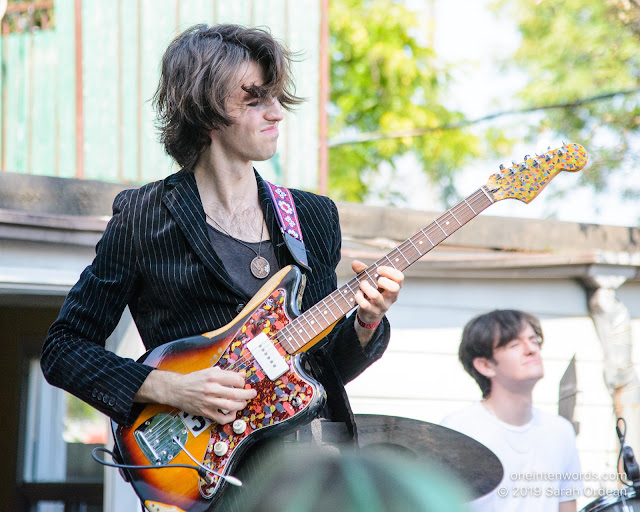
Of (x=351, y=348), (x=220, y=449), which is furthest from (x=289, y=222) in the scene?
(x=220, y=449)

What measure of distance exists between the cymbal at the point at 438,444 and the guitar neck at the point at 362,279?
0.52 m

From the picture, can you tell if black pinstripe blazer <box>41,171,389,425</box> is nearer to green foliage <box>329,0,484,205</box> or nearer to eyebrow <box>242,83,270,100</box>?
eyebrow <box>242,83,270,100</box>

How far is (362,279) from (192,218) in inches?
17.7

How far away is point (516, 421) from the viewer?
3688mm

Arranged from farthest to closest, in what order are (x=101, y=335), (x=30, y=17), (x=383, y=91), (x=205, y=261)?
(x=383, y=91), (x=30, y=17), (x=101, y=335), (x=205, y=261)

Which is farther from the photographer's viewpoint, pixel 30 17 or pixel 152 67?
pixel 30 17

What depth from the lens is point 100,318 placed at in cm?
203

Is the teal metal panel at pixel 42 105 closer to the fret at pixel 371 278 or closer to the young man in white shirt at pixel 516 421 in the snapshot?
the young man in white shirt at pixel 516 421

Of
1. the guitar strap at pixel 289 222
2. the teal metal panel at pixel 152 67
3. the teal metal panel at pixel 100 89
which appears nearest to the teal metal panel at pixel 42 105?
the teal metal panel at pixel 100 89

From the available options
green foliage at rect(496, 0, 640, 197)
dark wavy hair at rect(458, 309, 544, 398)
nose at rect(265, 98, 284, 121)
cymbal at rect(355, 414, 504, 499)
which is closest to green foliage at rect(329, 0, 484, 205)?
green foliage at rect(496, 0, 640, 197)

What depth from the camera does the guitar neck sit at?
76.1 inches

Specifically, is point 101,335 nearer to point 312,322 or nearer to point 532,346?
point 312,322

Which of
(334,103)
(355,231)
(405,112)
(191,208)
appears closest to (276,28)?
(355,231)

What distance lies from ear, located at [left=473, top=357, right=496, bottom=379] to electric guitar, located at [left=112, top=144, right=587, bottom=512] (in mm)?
1900
